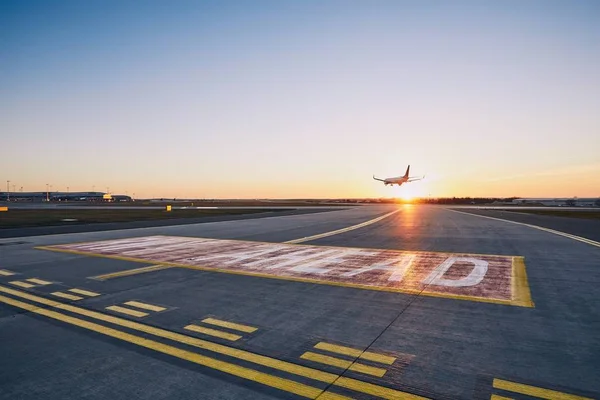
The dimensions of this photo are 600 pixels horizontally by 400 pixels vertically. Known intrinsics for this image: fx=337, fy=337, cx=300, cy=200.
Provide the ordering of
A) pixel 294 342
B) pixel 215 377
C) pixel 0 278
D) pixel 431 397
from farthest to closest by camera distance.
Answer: pixel 0 278, pixel 294 342, pixel 215 377, pixel 431 397

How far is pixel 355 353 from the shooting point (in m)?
4.47

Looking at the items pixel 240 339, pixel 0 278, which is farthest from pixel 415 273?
Result: pixel 0 278

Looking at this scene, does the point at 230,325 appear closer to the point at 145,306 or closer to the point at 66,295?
the point at 145,306

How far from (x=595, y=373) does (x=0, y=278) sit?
40.2 ft

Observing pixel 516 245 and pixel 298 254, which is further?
pixel 516 245

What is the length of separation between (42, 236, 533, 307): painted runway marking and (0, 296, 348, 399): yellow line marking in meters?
4.28

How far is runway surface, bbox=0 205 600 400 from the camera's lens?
3.74 meters

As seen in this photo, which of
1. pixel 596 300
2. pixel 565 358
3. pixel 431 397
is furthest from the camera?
pixel 596 300

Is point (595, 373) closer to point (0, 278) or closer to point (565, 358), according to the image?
point (565, 358)

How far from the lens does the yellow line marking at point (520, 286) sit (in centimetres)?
674

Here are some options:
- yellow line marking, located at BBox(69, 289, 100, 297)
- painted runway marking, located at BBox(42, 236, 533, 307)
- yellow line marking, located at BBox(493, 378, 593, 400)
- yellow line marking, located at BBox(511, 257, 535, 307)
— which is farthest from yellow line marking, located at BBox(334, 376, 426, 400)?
yellow line marking, located at BBox(69, 289, 100, 297)

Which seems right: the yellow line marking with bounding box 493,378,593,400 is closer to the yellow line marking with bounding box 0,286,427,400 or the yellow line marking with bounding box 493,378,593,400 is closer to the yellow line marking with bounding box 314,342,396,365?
the yellow line marking with bounding box 0,286,427,400

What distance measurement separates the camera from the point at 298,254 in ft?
41.1

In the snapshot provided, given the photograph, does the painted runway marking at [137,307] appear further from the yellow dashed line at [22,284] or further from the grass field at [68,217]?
the grass field at [68,217]
